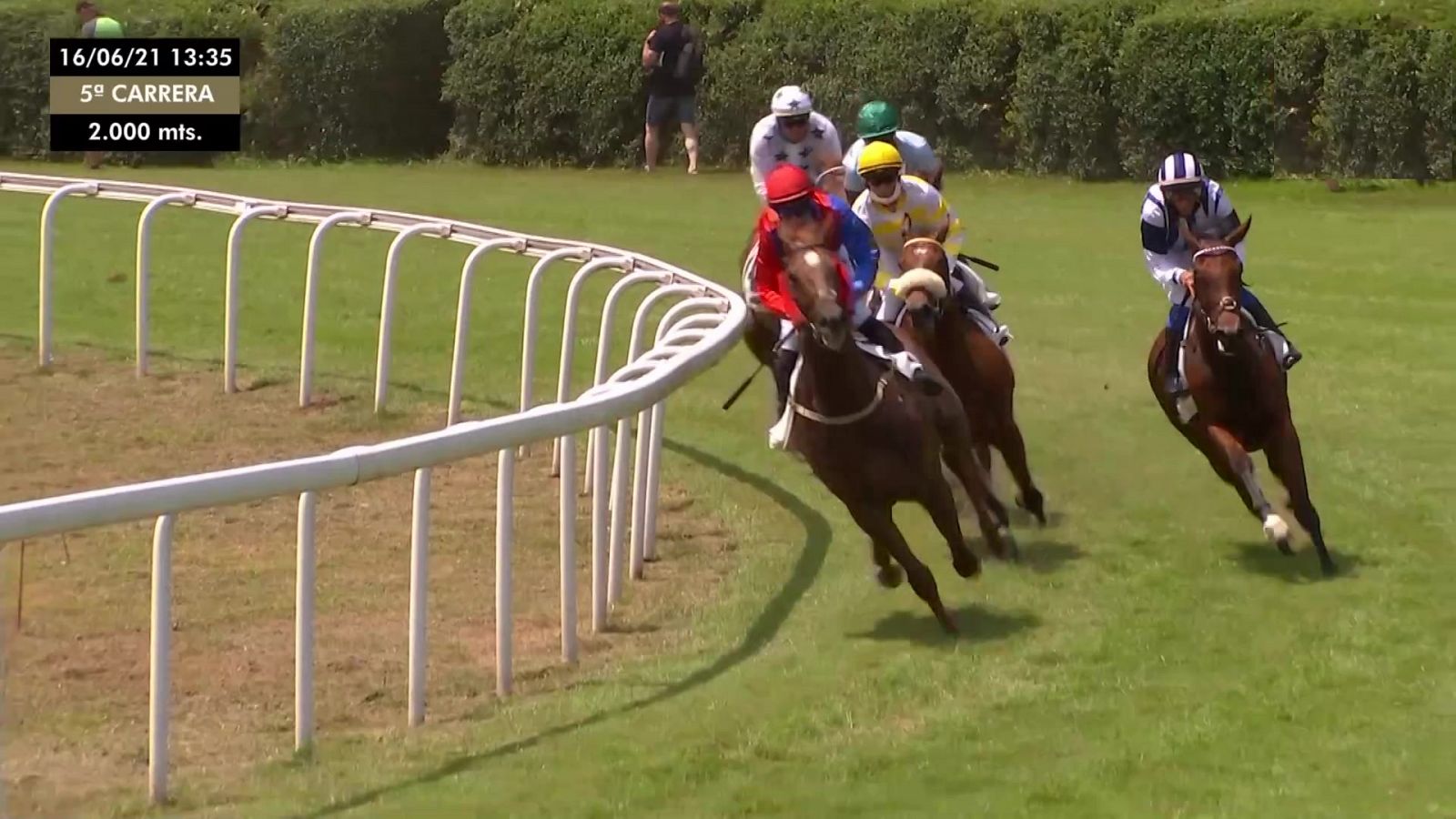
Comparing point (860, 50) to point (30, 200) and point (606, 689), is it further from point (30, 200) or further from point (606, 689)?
point (606, 689)

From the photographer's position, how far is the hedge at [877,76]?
66.5 feet

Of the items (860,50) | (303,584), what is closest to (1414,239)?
(860,50)

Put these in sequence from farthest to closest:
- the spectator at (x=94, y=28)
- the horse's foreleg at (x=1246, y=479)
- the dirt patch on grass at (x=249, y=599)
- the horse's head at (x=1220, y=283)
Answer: the spectator at (x=94, y=28) → the horse's foreleg at (x=1246, y=479) → the horse's head at (x=1220, y=283) → the dirt patch on grass at (x=249, y=599)

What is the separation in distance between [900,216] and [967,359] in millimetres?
704

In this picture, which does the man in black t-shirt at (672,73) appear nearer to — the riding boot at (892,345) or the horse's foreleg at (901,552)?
the riding boot at (892,345)

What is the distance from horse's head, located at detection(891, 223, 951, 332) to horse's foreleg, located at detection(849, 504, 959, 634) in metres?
1.04

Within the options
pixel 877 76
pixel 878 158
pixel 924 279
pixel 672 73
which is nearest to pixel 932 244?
pixel 924 279

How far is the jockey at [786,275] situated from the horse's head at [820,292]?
0.49 feet

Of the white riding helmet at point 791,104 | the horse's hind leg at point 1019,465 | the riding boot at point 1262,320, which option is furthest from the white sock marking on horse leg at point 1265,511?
the white riding helmet at point 791,104

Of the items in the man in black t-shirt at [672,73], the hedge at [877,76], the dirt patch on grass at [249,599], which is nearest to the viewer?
the dirt patch on grass at [249,599]

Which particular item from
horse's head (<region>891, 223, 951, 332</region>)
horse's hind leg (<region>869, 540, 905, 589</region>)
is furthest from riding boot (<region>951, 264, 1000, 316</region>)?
horse's hind leg (<region>869, 540, 905, 589</region>)

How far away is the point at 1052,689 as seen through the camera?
21.6 ft
